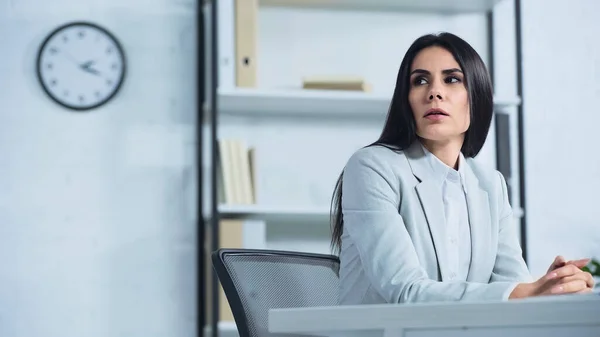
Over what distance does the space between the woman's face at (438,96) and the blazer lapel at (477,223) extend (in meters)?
0.10

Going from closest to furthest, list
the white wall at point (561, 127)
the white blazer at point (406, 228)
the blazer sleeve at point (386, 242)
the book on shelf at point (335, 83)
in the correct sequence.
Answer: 1. the blazer sleeve at point (386, 242)
2. the white blazer at point (406, 228)
3. the book on shelf at point (335, 83)
4. the white wall at point (561, 127)

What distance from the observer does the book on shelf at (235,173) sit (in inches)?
123

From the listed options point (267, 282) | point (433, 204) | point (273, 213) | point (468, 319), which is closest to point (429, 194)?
point (433, 204)

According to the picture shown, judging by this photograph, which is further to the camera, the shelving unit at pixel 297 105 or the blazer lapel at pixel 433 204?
the shelving unit at pixel 297 105

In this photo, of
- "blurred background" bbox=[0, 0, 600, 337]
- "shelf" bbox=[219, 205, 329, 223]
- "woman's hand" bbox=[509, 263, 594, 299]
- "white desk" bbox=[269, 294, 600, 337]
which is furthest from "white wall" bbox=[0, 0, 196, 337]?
"white desk" bbox=[269, 294, 600, 337]

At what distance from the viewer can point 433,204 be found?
154 centimetres

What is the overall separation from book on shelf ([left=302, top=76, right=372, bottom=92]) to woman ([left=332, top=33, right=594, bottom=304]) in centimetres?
150

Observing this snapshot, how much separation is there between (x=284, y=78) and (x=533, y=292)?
8.13 feet

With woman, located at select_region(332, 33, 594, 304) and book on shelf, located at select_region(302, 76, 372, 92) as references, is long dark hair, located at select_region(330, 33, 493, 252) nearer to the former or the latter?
woman, located at select_region(332, 33, 594, 304)

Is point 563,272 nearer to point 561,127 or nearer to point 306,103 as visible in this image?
point 306,103

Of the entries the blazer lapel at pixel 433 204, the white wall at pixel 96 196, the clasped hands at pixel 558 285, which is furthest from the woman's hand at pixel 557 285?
the white wall at pixel 96 196

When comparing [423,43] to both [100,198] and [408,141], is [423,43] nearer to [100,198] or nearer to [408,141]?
[408,141]

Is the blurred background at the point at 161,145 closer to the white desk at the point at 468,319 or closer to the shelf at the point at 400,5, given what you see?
the shelf at the point at 400,5

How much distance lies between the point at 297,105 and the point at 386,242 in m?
1.97
